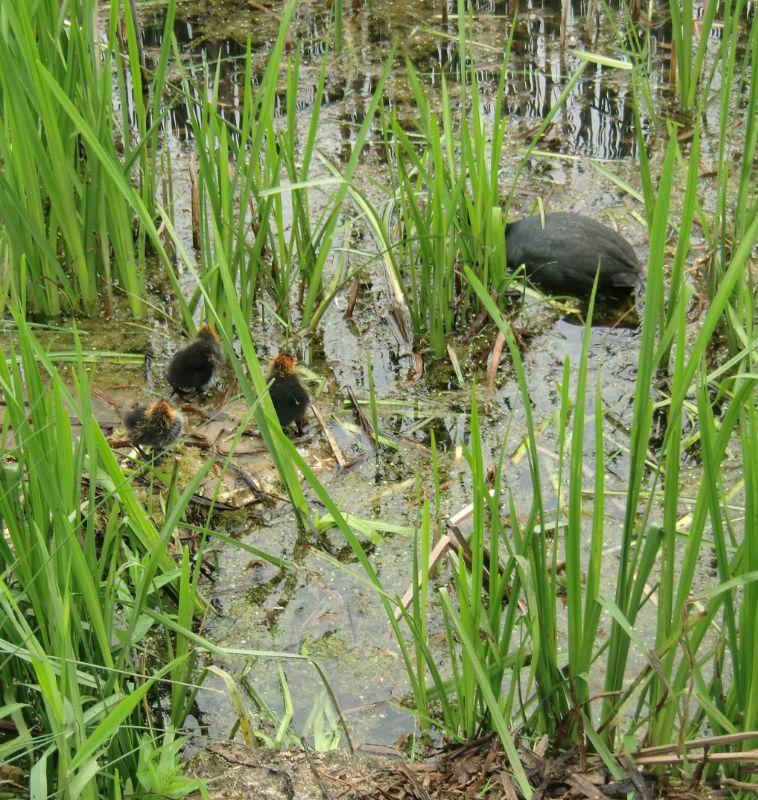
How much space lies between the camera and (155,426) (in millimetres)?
2990

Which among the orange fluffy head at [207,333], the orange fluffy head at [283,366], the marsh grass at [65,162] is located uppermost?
the marsh grass at [65,162]

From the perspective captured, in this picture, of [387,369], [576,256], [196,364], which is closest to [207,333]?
[196,364]

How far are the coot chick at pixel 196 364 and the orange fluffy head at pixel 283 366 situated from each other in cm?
24

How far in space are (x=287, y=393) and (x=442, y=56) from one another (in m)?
3.64

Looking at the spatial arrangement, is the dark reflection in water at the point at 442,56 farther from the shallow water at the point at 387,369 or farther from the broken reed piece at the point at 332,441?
the broken reed piece at the point at 332,441

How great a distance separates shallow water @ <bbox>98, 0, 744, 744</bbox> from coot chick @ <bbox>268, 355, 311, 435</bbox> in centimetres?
12

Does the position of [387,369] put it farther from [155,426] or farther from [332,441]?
[155,426]

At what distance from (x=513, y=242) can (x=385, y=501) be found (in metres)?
1.59

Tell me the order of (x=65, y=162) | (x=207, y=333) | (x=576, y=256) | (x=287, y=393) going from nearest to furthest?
(x=287, y=393)
(x=65, y=162)
(x=207, y=333)
(x=576, y=256)

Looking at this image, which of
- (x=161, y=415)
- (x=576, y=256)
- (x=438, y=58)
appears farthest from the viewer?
(x=438, y=58)

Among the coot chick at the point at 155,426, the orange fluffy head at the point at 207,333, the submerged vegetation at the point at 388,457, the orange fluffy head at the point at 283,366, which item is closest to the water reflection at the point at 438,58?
the submerged vegetation at the point at 388,457

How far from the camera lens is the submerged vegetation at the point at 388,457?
1.79 metres

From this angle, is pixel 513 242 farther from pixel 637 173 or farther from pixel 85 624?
pixel 85 624

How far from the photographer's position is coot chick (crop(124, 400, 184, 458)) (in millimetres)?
2992
